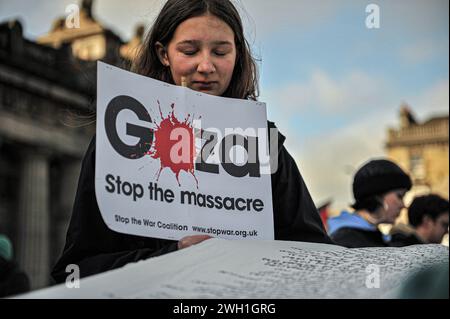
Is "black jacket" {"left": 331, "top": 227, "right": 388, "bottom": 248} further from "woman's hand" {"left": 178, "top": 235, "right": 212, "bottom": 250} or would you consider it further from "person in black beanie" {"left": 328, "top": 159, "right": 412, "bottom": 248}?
"woman's hand" {"left": 178, "top": 235, "right": 212, "bottom": 250}

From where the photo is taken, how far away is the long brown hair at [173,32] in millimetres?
2674

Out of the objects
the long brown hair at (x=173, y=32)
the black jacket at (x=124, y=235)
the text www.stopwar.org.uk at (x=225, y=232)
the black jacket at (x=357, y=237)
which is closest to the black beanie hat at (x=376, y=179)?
the black jacket at (x=357, y=237)

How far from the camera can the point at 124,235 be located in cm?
232

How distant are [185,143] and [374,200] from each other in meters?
3.68

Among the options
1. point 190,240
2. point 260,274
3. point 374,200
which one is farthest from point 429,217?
point 260,274

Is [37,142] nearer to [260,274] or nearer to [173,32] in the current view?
[173,32]

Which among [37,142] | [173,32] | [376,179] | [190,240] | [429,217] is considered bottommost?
[429,217]

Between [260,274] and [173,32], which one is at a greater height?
[173,32]

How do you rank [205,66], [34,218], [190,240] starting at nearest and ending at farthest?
1. [190,240]
2. [205,66]
3. [34,218]

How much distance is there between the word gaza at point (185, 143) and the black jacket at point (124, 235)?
200 millimetres
